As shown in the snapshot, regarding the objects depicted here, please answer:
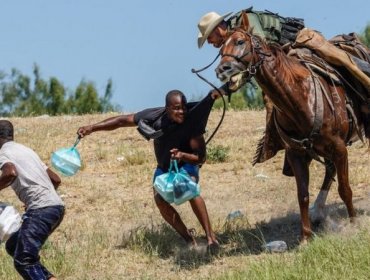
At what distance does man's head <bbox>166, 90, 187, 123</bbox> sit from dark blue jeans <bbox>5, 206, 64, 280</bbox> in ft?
5.44

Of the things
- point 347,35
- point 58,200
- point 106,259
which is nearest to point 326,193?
point 347,35

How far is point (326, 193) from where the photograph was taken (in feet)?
35.7

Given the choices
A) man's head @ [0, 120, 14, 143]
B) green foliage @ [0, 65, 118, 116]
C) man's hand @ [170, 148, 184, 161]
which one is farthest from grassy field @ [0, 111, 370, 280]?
green foliage @ [0, 65, 118, 116]

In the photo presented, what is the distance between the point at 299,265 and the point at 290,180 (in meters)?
4.53

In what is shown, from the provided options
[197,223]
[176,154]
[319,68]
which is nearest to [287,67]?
[319,68]

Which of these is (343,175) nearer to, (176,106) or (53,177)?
(176,106)

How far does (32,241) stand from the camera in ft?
27.4

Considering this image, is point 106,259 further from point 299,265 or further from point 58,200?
point 299,265

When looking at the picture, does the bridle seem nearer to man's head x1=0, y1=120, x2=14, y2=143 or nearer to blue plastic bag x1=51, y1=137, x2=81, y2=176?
blue plastic bag x1=51, y1=137, x2=81, y2=176

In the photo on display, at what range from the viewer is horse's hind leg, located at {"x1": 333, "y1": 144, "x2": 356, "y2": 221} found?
962 centimetres

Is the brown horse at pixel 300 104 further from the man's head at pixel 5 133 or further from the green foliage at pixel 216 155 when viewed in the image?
the green foliage at pixel 216 155

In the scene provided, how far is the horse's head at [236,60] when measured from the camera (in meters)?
8.95

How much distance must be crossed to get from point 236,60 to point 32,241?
248 cm

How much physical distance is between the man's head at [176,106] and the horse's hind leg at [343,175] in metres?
1.56
